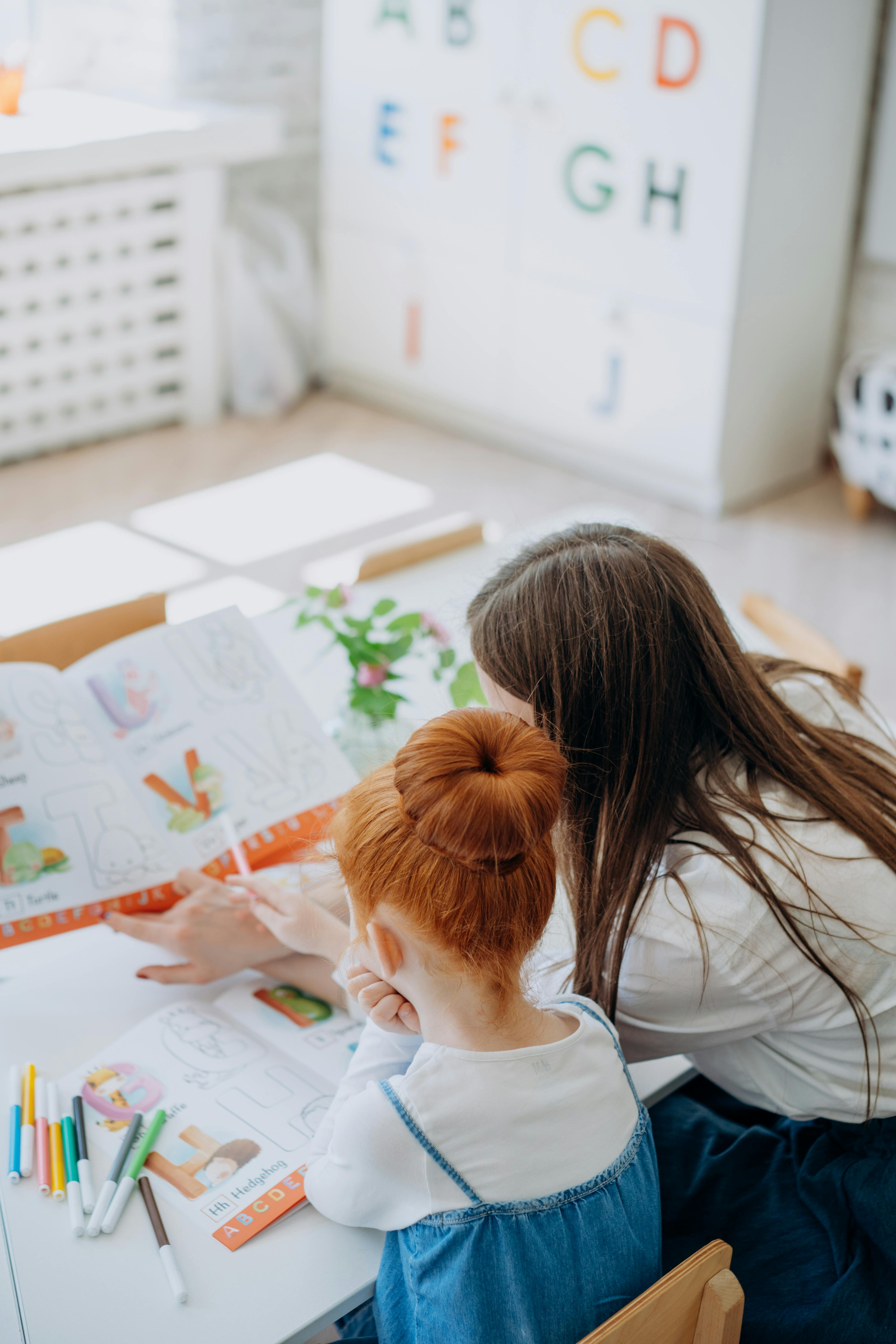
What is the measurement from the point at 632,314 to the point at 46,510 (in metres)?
1.52

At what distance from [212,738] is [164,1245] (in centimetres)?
47

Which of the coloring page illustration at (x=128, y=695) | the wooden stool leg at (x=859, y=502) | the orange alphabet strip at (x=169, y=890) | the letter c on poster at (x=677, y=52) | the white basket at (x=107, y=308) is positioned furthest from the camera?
the white basket at (x=107, y=308)

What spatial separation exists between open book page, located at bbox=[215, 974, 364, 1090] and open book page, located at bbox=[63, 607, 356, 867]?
0.13 m

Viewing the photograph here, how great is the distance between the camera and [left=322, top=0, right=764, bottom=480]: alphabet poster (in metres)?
2.99

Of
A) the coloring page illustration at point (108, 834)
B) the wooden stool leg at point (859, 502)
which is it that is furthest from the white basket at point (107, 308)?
the coloring page illustration at point (108, 834)

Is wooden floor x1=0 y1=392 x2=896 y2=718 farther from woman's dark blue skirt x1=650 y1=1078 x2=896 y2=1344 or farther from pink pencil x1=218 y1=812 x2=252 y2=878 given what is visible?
pink pencil x1=218 y1=812 x2=252 y2=878

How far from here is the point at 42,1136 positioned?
0.94m

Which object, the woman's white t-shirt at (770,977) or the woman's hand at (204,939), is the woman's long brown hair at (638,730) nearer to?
the woman's white t-shirt at (770,977)

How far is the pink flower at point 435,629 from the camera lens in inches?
52.6

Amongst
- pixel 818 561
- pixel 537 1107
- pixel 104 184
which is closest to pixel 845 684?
pixel 537 1107

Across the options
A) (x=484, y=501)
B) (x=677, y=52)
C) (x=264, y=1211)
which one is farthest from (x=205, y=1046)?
(x=677, y=52)

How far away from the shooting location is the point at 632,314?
3.26 m

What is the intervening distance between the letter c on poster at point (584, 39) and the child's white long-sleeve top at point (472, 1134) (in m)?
2.74

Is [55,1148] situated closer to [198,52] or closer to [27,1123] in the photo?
[27,1123]
